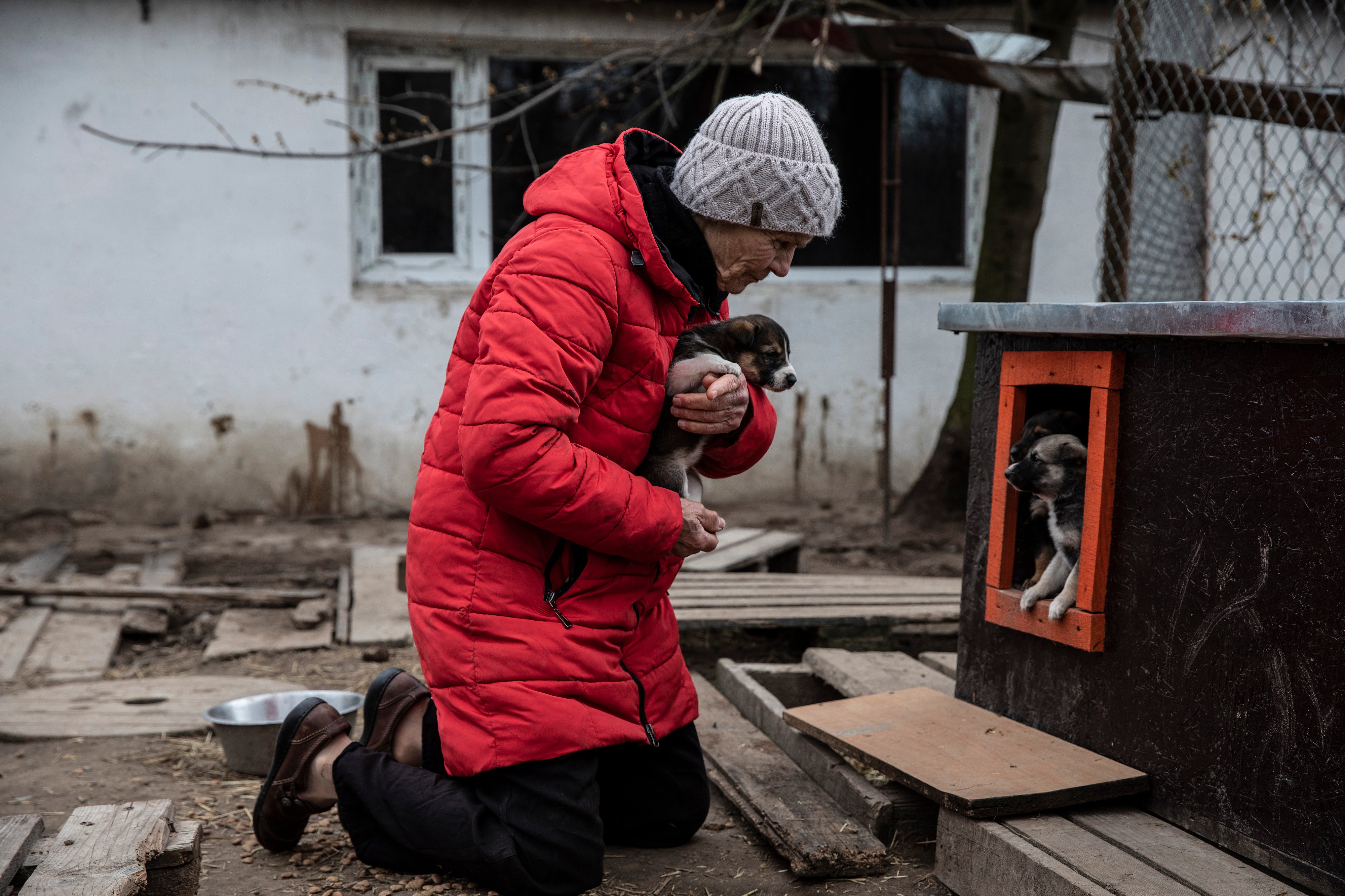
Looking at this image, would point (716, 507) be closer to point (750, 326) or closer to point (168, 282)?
point (168, 282)

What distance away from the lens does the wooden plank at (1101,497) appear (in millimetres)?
2523

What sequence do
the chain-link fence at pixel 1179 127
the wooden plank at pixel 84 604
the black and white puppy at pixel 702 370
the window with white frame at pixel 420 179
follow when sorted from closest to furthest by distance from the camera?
the black and white puppy at pixel 702 370 → the chain-link fence at pixel 1179 127 → the wooden plank at pixel 84 604 → the window with white frame at pixel 420 179

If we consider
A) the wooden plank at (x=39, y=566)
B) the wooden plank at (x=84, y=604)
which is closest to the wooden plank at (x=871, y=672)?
the wooden plank at (x=84, y=604)

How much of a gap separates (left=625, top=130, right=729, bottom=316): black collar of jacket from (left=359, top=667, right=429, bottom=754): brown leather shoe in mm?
1171

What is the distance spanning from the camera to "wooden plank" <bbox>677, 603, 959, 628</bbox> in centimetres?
399

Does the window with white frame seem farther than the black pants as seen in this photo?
Yes

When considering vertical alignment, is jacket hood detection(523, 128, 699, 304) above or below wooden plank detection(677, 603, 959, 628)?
above

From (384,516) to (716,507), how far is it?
2.33 m

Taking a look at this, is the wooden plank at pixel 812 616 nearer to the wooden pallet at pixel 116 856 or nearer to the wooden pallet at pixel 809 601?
the wooden pallet at pixel 809 601

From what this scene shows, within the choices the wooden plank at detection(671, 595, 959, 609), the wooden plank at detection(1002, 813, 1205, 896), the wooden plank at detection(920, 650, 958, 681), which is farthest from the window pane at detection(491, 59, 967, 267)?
the wooden plank at detection(1002, 813, 1205, 896)

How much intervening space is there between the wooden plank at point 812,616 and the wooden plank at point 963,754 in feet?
3.02

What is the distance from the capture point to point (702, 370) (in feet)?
8.39

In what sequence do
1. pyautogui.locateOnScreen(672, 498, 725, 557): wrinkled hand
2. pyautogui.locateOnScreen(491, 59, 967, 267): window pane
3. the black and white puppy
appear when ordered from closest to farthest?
pyautogui.locateOnScreen(672, 498, 725, 557): wrinkled hand → the black and white puppy → pyautogui.locateOnScreen(491, 59, 967, 267): window pane

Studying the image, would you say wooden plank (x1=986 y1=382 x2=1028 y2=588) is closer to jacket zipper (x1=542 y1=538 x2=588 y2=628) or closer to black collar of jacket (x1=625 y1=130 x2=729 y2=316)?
black collar of jacket (x1=625 y1=130 x2=729 y2=316)
